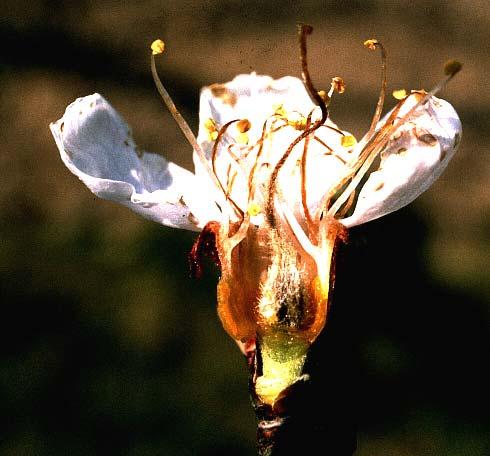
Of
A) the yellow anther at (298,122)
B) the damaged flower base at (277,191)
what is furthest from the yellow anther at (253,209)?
the yellow anther at (298,122)

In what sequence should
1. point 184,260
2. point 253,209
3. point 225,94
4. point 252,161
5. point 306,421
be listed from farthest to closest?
point 184,260, point 225,94, point 252,161, point 253,209, point 306,421

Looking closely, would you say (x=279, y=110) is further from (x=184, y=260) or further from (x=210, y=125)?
(x=184, y=260)

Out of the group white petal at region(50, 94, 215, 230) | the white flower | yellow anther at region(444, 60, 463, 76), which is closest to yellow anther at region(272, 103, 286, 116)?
the white flower

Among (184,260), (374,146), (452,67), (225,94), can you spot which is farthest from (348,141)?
(184,260)

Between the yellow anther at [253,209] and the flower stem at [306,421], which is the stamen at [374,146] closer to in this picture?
the yellow anther at [253,209]

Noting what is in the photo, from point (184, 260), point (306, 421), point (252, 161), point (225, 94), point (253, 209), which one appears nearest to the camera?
point (306, 421)

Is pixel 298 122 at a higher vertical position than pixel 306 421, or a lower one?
higher

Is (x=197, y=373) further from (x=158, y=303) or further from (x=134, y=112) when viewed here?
(x=134, y=112)

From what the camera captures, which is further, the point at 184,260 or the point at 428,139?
the point at 184,260
